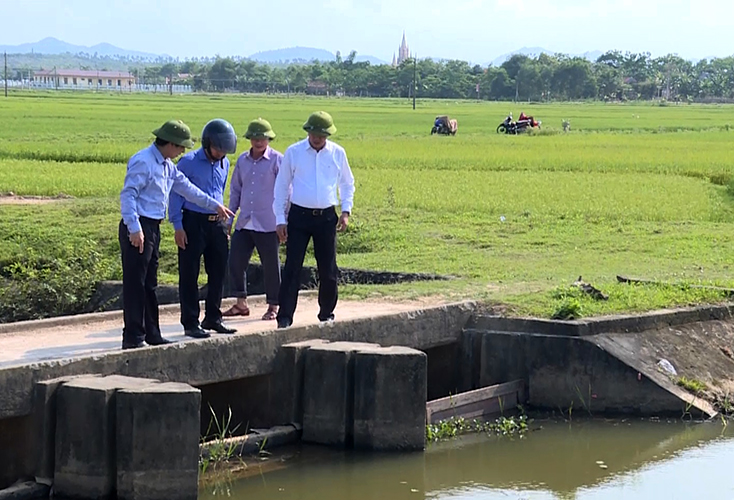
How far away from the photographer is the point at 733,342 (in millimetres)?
11312

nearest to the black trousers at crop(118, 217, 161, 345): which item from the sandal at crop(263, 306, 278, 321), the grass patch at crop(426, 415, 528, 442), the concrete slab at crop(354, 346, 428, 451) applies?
the concrete slab at crop(354, 346, 428, 451)

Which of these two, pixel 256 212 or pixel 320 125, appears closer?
pixel 320 125

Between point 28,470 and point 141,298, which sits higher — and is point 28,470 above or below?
below

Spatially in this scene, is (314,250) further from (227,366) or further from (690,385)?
(690,385)

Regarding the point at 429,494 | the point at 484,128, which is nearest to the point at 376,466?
the point at 429,494

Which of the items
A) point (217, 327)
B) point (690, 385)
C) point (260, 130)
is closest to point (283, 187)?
point (260, 130)

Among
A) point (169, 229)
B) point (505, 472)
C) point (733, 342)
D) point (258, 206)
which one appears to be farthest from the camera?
point (169, 229)

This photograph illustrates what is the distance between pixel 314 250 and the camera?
9.72 meters

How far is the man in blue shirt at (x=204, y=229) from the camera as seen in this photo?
9.09 metres

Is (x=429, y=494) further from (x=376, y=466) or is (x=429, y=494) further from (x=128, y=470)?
(x=128, y=470)

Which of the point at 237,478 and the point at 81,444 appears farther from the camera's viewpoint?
the point at 237,478

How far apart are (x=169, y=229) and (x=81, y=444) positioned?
8.96 metres

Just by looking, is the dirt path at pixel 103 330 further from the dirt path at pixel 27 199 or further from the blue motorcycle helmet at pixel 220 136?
the dirt path at pixel 27 199

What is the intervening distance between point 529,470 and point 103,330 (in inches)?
133
